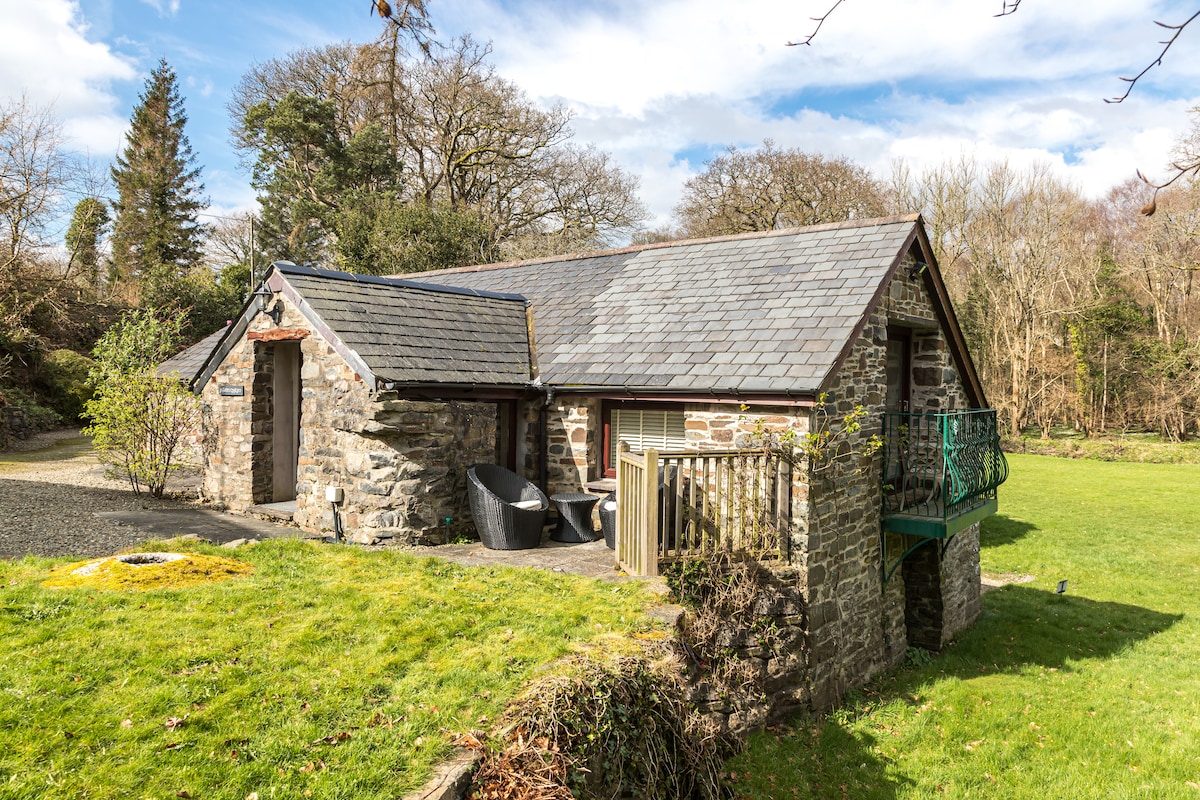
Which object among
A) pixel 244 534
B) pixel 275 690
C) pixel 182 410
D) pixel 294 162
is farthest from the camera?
pixel 294 162

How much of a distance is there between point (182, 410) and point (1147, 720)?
1585 cm

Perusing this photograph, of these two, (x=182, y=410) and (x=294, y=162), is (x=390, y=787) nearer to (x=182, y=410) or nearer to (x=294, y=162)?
(x=182, y=410)

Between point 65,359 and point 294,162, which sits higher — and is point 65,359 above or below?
below

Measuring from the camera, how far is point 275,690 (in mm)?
5254

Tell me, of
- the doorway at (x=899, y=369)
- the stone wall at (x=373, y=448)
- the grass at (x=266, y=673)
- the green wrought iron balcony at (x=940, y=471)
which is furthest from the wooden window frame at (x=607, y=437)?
the doorway at (x=899, y=369)

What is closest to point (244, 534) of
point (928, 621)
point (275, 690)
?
point (275, 690)

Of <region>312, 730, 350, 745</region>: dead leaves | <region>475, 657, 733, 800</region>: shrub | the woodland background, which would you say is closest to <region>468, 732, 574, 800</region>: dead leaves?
<region>475, 657, 733, 800</region>: shrub

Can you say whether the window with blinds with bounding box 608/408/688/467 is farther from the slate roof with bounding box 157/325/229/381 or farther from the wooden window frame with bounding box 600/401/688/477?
the slate roof with bounding box 157/325/229/381

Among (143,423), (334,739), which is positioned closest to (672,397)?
(334,739)

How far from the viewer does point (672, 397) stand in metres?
9.75

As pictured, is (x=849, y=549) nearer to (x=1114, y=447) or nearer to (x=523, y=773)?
(x=523, y=773)

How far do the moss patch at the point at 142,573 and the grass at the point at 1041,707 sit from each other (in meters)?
5.70

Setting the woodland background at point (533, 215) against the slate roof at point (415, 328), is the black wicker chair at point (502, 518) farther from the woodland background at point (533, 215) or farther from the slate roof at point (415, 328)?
the woodland background at point (533, 215)

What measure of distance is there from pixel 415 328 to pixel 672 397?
13.6ft
